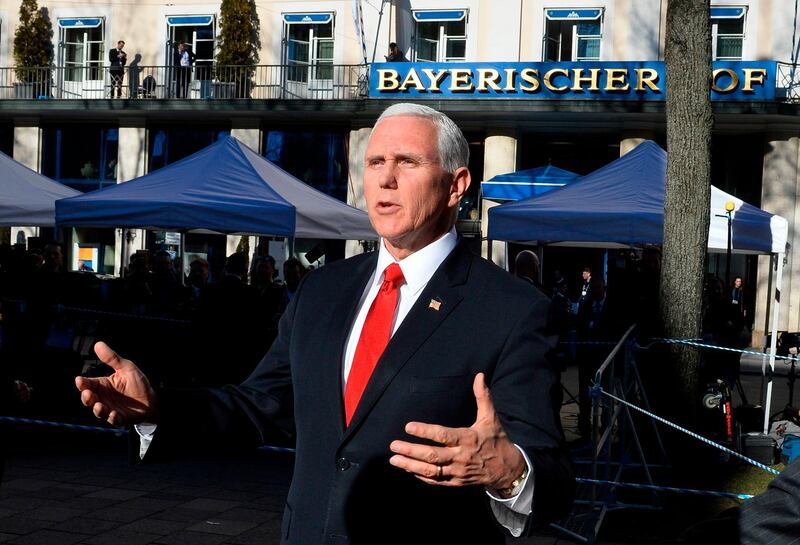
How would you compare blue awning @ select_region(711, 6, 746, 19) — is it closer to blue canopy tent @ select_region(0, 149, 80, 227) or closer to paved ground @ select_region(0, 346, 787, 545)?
blue canopy tent @ select_region(0, 149, 80, 227)

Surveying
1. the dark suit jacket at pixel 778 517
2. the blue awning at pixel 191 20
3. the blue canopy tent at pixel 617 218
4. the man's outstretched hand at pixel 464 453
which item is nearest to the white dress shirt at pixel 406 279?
the man's outstretched hand at pixel 464 453

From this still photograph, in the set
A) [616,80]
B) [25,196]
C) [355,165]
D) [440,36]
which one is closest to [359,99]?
[355,165]

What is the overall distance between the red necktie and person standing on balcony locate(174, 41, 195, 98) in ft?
88.6

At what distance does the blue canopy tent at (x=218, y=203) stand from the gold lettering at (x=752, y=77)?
46.9 ft

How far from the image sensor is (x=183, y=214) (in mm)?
11008

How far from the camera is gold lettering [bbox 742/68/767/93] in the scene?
78.3 feet

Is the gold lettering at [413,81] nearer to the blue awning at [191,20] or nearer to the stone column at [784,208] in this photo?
the blue awning at [191,20]

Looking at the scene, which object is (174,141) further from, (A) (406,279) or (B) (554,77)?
(A) (406,279)

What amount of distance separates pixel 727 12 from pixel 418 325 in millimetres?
24740

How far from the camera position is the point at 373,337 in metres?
2.58

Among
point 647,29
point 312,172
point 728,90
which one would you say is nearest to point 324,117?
point 312,172

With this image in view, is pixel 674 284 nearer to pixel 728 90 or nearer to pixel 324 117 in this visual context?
pixel 728 90

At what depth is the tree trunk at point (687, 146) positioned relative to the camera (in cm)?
843

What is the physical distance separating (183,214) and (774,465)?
6.21m
